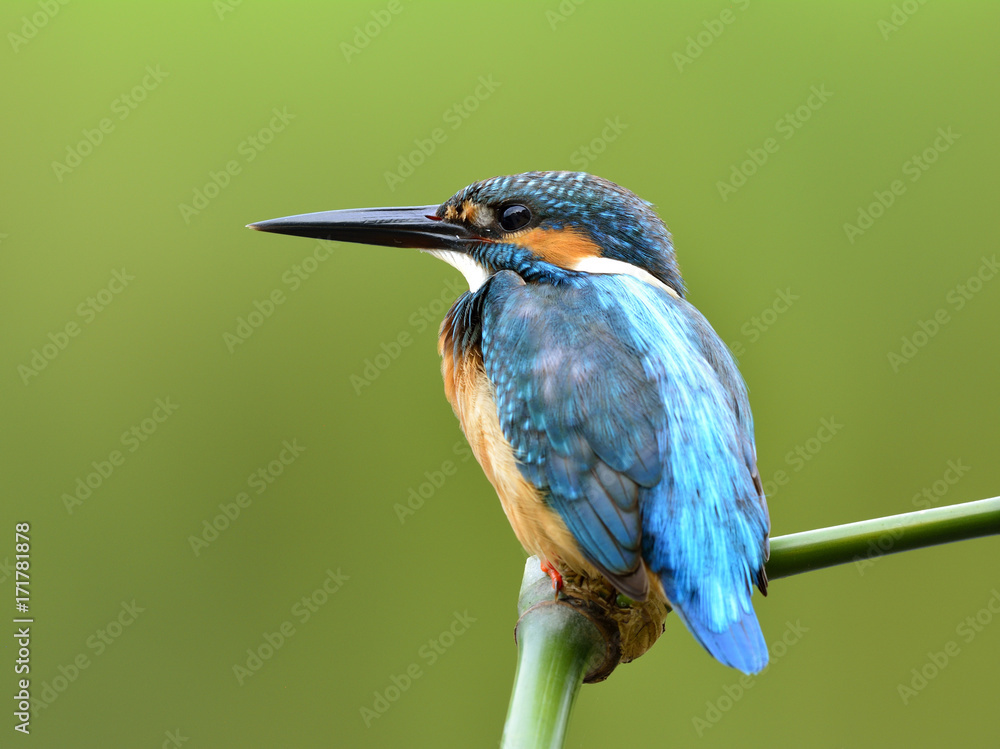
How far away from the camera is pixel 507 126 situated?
9.32ft

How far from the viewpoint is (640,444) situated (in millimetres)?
1265

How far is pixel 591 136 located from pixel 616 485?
5.47ft

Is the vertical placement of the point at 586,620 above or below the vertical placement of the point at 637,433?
below

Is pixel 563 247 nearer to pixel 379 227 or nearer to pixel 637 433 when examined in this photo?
pixel 379 227

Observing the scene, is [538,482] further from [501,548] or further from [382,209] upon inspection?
[501,548]

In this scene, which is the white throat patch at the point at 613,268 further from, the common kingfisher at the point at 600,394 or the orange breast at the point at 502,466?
the orange breast at the point at 502,466

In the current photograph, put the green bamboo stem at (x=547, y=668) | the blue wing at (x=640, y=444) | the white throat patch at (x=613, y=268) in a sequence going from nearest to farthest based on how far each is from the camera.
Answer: the green bamboo stem at (x=547, y=668) → the blue wing at (x=640, y=444) → the white throat patch at (x=613, y=268)

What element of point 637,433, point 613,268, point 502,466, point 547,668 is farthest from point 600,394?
point 547,668

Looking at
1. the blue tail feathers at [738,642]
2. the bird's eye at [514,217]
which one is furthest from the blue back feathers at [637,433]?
the bird's eye at [514,217]

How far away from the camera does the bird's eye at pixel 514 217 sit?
162cm

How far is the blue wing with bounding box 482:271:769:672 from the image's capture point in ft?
3.93

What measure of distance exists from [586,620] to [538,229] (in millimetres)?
755

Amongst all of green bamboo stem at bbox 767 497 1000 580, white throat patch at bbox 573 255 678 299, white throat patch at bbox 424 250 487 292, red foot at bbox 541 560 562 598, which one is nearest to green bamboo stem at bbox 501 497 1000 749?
green bamboo stem at bbox 767 497 1000 580

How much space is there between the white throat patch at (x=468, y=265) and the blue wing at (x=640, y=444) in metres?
0.21
